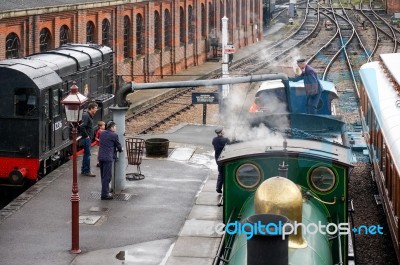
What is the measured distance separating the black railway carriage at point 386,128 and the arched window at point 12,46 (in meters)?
11.2

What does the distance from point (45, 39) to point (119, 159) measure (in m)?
13.2

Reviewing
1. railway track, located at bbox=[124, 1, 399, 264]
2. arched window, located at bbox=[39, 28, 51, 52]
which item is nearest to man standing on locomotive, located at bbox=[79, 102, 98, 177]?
railway track, located at bbox=[124, 1, 399, 264]

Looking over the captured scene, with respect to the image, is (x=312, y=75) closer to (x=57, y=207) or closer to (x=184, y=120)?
(x=57, y=207)

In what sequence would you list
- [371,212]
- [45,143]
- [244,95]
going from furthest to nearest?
[244,95]
[45,143]
[371,212]

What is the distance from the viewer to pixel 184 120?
2658cm

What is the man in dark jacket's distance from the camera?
14258 mm

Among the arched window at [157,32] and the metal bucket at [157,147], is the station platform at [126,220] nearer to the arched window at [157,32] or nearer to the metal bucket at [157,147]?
the metal bucket at [157,147]

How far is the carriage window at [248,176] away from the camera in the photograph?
868 centimetres

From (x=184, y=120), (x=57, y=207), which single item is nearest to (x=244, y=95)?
(x=184, y=120)

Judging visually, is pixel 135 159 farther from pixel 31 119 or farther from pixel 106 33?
pixel 106 33

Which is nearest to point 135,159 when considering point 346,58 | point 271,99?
point 271,99

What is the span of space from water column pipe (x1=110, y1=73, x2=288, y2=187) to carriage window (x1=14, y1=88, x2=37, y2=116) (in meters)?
2.11

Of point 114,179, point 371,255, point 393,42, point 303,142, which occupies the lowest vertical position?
point 371,255

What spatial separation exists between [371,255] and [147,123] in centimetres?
1410
